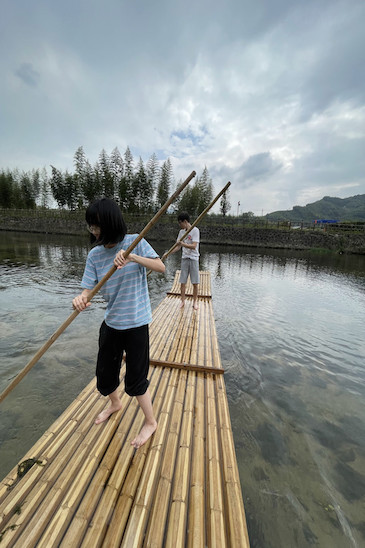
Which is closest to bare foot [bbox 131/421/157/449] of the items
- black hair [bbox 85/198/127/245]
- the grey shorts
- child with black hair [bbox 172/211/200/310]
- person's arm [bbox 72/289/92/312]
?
person's arm [bbox 72/289/92/312]

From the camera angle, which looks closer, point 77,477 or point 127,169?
point 77,477

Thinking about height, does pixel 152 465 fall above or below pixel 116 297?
below

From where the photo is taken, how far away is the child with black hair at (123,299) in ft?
5.75

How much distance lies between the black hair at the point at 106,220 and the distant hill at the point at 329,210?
125653mm

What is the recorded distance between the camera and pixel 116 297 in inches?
74.1

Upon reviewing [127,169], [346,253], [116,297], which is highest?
[127,169]

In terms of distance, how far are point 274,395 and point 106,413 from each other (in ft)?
8.23

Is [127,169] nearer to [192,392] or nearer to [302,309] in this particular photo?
[302,309]

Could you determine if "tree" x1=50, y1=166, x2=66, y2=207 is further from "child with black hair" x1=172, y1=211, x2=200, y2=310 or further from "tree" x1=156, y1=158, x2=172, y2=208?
"child with black hair" x1=172, y1=211, x2=200, y2=310

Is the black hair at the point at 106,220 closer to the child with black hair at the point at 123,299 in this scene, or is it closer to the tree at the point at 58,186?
the child with black hair at the point at 123,299

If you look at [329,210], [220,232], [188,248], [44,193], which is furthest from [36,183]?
[329,210]

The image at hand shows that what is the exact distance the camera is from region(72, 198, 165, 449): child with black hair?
1.75 meters

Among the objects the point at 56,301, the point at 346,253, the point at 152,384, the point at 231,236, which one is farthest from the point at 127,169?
the point at 152,384

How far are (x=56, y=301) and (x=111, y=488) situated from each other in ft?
20.6
